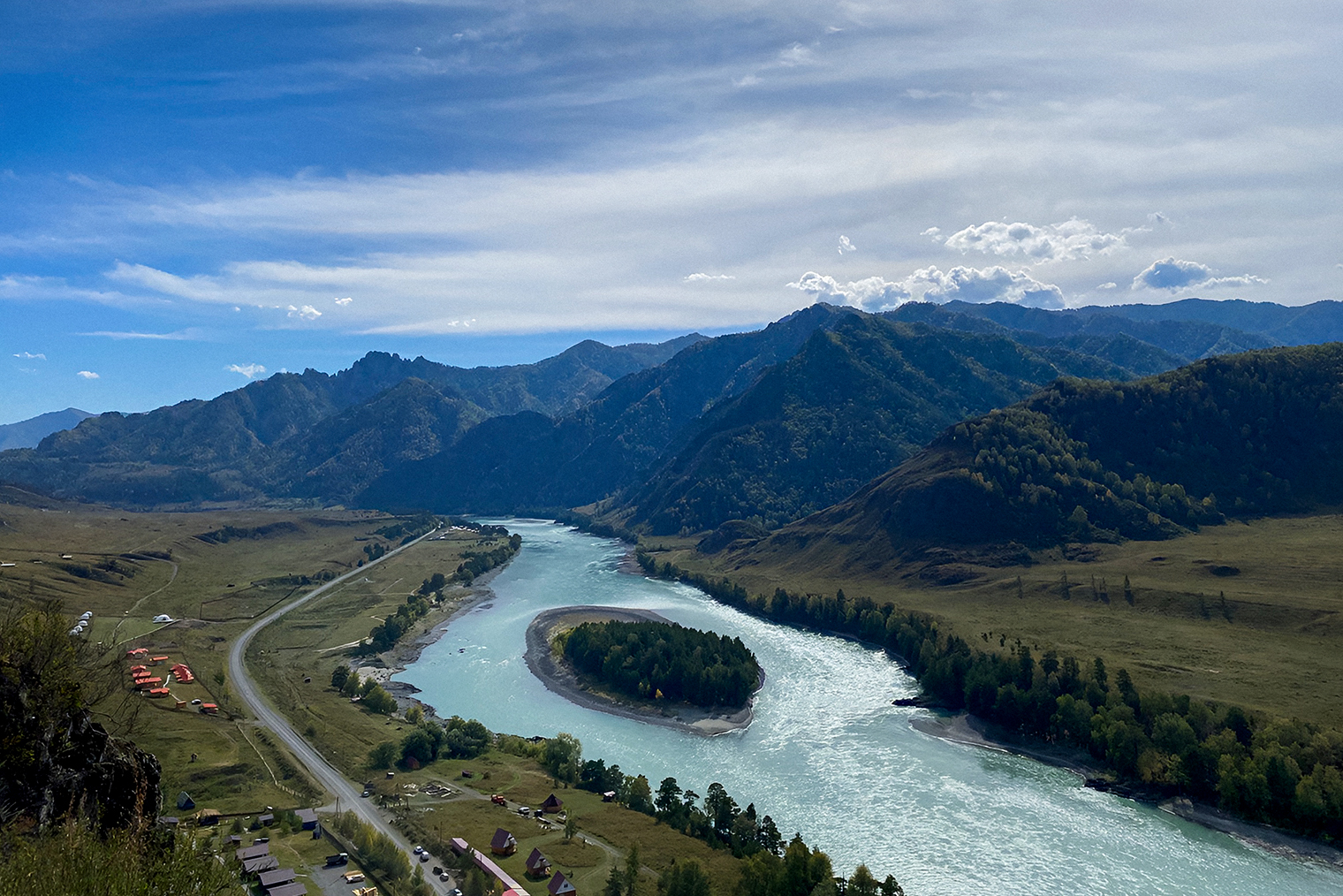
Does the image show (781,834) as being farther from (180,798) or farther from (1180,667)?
(1180,667)

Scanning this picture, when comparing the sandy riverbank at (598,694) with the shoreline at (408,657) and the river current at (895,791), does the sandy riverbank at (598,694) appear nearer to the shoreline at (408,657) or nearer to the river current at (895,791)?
the river current at (895,791)

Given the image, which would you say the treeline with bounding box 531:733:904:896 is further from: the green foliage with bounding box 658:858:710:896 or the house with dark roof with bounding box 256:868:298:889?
the house with dark roof with bounding box 256:868:298:889

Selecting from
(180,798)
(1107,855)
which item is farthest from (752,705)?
(180,798)

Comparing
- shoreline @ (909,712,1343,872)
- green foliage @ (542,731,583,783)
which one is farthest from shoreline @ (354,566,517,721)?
shoreline @ (909,712,1343,872)

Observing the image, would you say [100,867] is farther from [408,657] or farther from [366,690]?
[408,657]

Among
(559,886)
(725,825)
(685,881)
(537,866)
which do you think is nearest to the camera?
(685,881)

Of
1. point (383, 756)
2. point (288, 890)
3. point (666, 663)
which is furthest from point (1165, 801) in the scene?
point (383, 756)

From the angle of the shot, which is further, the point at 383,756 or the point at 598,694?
→ the point at 598,694
